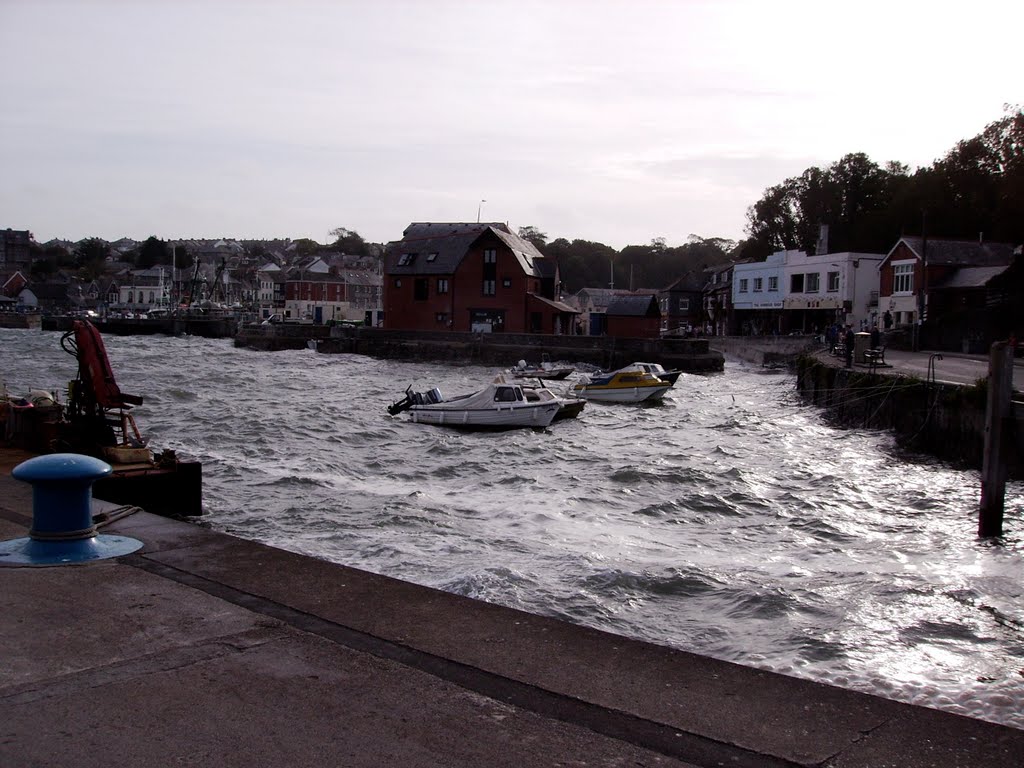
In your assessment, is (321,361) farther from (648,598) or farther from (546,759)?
(546,759)

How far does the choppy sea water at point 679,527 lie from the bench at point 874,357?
3818mm

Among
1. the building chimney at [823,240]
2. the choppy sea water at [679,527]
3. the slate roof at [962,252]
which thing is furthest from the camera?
the building chimney at [823,240]

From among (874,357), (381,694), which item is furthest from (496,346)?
(381,694)

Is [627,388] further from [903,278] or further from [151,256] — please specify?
[151,256]

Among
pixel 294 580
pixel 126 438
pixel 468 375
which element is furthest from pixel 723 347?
pixel 294 580

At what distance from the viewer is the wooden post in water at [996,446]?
15.0m

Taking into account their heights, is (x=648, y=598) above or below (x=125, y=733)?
below

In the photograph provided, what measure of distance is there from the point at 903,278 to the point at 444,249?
120ft

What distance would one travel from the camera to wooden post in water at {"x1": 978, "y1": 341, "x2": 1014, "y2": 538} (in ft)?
49.2

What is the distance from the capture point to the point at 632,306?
73812 mm

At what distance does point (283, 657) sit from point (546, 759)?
78.1 inches

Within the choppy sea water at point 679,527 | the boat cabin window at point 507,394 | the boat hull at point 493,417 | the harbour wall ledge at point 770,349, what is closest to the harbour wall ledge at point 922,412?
the choppy sea water at point 679,527

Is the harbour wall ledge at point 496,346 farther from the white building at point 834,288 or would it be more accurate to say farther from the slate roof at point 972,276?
the slate roof at point 972,276

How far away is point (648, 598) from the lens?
35.9 feet
